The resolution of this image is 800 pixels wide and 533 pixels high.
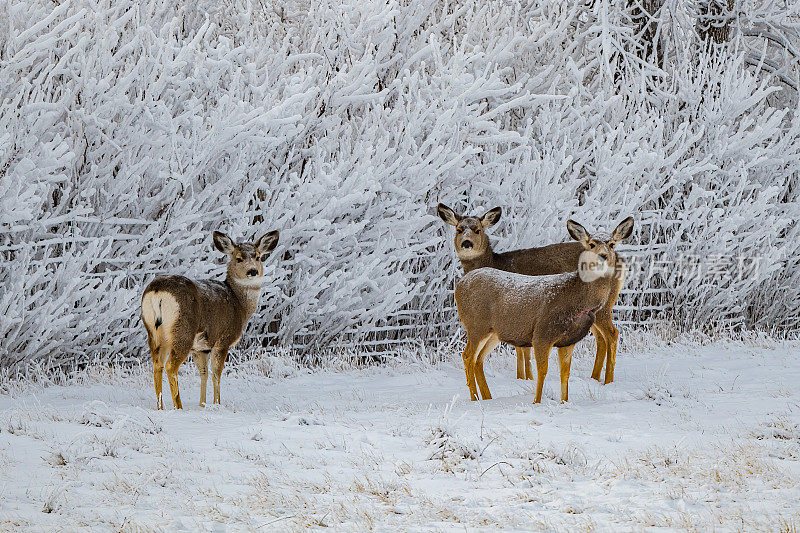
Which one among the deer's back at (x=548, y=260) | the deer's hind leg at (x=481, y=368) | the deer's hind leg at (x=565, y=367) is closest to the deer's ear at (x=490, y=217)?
the deer's back at (x=548, y=260)

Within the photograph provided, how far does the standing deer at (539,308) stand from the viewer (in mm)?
7918

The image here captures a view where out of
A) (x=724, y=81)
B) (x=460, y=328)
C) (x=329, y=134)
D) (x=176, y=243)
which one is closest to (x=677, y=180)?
(x=724, y=81)

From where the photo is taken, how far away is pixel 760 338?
13.3 m

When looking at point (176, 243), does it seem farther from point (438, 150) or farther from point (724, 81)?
point (724, 81)

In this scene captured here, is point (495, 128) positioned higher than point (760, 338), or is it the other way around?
point (495, 128)

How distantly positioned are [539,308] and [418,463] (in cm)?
241

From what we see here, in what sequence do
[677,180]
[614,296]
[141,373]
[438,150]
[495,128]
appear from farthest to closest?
1. [677,180]
2. [495,128]
3. [438,150]
4. [141,373]
5. [614,296]

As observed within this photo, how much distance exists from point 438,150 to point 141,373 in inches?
173

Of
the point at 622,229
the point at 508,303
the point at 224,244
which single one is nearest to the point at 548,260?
the point at 622,229

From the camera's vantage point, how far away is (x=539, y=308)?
7.96m

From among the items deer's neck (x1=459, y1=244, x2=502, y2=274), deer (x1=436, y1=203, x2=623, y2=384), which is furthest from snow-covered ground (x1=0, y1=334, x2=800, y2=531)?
deer's neck (x1=459, y1=244, x2=502, y2=274)

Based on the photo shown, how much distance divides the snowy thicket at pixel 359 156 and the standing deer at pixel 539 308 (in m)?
3.56

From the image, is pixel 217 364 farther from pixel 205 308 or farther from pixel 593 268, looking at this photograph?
pixel 593 268

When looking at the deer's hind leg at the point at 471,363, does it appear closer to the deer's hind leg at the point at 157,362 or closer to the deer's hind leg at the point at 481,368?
the deer's hind leg at the point at 481,368
